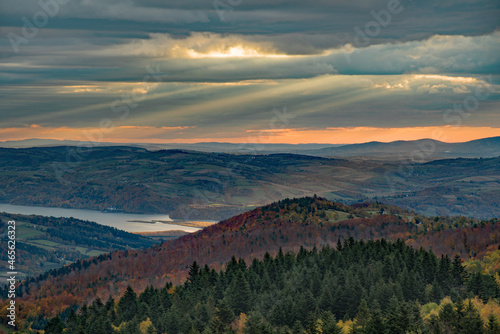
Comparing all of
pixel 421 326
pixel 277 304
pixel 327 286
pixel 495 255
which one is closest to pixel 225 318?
pixel 277 304

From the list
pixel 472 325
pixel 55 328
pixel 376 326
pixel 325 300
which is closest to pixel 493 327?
pixel 472 325

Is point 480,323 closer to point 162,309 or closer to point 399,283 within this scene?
point 399,283

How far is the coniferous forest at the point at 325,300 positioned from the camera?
98.0m

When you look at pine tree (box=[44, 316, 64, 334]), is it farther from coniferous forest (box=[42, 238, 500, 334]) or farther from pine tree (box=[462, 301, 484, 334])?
pine tree (box=[462, 301, 484, 334])

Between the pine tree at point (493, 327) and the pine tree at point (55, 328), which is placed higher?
the pine tree at point (493, 327)

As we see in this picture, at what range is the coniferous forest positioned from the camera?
98.0 metres

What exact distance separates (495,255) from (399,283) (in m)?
70.0

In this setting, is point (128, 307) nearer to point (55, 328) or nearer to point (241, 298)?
point (55, 328)

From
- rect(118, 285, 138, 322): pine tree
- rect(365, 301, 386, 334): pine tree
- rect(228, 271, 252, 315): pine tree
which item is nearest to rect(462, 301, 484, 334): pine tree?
rect(365, 301, 386, 334): pine tree

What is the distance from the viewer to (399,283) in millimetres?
128375

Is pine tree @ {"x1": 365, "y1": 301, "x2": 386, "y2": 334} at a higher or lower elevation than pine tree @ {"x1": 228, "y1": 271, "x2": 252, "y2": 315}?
higher

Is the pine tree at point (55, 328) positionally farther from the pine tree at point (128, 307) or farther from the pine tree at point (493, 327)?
the pine tree at point (493, 327)

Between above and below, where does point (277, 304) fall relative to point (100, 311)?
above

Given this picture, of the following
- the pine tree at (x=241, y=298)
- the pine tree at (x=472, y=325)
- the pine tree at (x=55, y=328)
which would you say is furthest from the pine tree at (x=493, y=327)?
the pine tree at (x=55, y=328)
